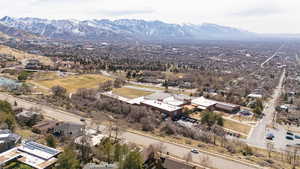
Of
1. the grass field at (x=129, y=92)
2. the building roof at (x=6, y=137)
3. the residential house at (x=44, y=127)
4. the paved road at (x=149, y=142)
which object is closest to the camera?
the building roof at (x=6, y=137)

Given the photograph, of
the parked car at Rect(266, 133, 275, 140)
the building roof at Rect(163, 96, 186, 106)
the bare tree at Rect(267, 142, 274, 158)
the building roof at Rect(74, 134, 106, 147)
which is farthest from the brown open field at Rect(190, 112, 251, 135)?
the building roof at Rect(74, 134, 106, 147)

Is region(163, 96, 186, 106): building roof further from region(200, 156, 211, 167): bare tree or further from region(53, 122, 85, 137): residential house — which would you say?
region(53, 122, 85, 137): residential house

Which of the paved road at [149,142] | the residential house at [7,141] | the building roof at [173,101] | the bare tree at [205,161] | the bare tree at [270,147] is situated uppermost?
the residential house at [7,141]

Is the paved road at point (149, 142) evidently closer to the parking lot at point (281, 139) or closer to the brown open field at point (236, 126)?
the parking lot at point (281, 139)

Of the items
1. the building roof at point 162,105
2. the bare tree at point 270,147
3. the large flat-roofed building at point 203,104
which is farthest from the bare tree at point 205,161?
the large flat-roofed building at point 203,104

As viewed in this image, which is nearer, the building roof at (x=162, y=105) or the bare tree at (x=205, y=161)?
the bare tree at (x=205, y=161)

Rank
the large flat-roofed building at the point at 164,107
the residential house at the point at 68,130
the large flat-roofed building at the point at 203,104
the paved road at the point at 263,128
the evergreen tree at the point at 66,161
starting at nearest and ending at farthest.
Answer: the evergreen tree at the point at 66,161
the residential house at the point at 68,130
the paved road at the point at 263,128
the large flat-roofed building at the point at 164,107
the large flat-roofed building at the point at 203,104
